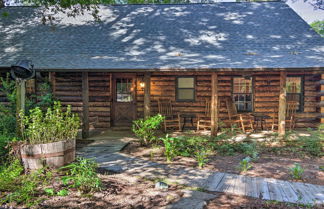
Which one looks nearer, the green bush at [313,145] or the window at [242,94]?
the green bush at [313,145]

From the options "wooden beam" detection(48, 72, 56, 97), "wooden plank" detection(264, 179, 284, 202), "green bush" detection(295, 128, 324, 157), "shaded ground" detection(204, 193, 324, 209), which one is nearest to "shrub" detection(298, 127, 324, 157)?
"green bush" detection(295, 128, 324, 157)

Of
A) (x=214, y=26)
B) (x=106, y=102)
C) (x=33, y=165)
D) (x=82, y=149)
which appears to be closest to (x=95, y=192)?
(x=33, y=165)

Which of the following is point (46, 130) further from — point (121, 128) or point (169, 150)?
point (121, 128)

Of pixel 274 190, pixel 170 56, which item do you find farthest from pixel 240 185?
pixel 170 56

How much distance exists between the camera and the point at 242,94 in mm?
8867

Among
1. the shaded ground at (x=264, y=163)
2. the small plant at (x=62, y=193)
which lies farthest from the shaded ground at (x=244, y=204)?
the small plant at (x=62, y=193)

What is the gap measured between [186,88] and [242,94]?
7.35ft

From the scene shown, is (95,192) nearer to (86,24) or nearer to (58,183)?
(58,183)

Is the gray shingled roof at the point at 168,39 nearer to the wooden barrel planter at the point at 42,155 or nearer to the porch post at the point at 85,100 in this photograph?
the porch post at the point at 85,100

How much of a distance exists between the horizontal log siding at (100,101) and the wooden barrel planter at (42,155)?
17.5 ft

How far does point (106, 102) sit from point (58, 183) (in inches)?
233

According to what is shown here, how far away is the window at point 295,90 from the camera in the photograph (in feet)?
28.8

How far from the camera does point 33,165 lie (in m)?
3.67

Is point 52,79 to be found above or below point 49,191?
above
